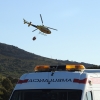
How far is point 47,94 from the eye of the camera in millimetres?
9516

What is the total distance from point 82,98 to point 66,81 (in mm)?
616

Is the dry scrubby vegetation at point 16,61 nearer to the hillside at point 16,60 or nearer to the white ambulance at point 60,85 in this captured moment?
the hillside at point 16,60

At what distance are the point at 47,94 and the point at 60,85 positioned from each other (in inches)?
13.5

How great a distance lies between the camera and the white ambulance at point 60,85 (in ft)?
30.7

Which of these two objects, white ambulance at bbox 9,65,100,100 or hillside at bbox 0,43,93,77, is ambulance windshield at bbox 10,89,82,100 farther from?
hillside at bbox 0,43,93,77

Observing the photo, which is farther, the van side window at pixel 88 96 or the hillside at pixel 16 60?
the hillside at pixel 16 60

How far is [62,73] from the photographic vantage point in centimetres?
976

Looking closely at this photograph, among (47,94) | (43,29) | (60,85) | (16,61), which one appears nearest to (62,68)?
(60,85)

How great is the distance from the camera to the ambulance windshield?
9.31 m

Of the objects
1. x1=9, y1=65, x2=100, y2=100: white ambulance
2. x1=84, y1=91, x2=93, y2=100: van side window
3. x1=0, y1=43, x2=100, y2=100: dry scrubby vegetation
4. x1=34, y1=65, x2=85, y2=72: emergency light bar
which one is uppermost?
x1=0, y1=43, x2=100, y2=100: dry scrubby vegetation

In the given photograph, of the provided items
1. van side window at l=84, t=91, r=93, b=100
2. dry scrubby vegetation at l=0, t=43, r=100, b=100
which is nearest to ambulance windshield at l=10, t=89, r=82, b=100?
van side window at l=84, t=91, r=93, b=100

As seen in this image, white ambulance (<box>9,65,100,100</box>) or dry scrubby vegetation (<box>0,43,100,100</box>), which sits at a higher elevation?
dry scrubby vegetation (<box>0,43,100,100</box>)

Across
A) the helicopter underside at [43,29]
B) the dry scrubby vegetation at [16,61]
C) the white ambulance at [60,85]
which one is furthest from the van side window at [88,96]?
the dry scrubby vegetation at [16,61]

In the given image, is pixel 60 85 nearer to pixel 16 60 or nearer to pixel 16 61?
pixel 16 61
